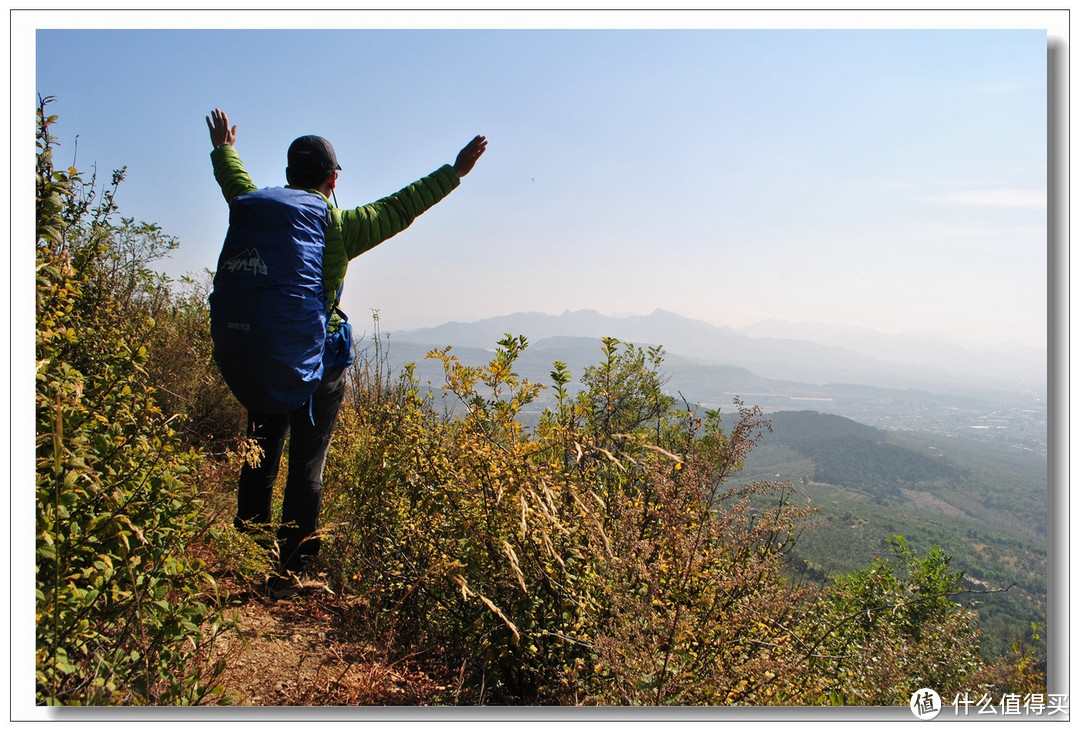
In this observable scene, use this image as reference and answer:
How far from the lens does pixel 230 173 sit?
2693mm

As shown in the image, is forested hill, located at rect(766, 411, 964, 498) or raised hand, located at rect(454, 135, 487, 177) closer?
raised hand, located at rect(454, 135, 487, 177)

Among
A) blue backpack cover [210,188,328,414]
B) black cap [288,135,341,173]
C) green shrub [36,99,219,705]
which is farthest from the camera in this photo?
black cap [288,135,341,173]

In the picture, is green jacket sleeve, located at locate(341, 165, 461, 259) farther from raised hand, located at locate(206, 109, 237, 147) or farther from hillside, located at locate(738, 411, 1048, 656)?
hillside, located at locate(738, 411, 1048, 656)

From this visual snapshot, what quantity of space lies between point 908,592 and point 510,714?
286 cm

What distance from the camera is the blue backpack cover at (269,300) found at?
2305 mm

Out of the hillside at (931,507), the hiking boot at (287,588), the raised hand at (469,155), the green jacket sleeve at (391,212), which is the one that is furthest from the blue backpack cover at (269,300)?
the hillside at (931,507)

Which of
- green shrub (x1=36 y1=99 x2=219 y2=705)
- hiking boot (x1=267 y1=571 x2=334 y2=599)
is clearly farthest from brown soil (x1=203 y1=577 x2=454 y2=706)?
green shrub (x1=36 y1=99 x2=219 y2=705)

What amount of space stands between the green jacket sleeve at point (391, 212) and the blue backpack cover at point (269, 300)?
0.61 feet

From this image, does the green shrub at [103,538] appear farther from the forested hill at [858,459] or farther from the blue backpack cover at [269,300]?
the forested hill at [858,459]

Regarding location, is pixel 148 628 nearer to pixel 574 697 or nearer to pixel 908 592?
pixel 574 697

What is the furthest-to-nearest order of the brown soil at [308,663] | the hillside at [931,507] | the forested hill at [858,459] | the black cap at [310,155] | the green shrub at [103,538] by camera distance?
1. the forested hill at [858,459]
2. the hillside at [931,507]
3. the black cap at [310,155]
4. the brown soil at [308,663]
5. the green shrub at [103,538]

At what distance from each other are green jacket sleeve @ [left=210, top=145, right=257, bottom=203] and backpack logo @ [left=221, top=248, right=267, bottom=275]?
1.70 ft

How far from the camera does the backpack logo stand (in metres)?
2.31
